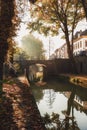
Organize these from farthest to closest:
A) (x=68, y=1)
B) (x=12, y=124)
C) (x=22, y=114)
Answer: (x=68, y=1), (x=22, y=114), (x=12, y=124)

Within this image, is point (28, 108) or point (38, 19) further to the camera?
point (38, 19)

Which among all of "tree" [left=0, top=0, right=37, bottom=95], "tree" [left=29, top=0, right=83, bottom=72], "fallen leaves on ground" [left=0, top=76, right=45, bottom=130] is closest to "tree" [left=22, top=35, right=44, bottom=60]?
"tree" [left=29, top=0, right=83, bottom=72]

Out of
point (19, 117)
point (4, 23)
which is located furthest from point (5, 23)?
point (19, 117)

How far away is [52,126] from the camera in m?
9.54

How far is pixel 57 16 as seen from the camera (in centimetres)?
3584

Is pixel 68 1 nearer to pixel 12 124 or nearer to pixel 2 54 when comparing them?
pixel 2 54

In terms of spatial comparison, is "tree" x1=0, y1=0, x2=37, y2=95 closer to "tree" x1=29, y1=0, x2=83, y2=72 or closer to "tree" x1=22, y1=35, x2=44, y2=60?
"tree" x1=29, y1=0, x2=83, y2=72

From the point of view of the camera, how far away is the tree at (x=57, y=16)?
1373 inches

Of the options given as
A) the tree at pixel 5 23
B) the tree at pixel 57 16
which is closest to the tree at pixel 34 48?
the tree at pixel 57 16

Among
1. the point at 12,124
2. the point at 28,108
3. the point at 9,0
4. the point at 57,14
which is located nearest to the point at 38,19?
the point at 57,14

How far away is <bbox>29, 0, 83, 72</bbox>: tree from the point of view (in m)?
34.9

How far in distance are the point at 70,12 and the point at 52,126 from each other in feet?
95.8

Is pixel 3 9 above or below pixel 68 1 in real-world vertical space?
below

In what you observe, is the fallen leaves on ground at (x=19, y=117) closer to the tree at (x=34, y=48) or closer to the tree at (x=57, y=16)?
the tree at (x=57, y=16)
